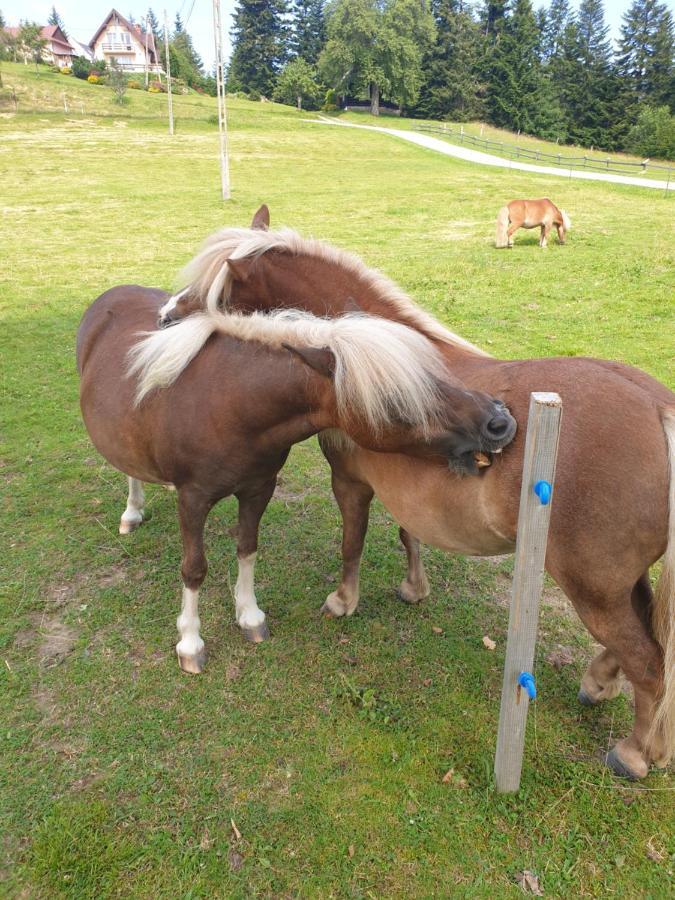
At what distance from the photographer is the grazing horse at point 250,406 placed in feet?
7.55

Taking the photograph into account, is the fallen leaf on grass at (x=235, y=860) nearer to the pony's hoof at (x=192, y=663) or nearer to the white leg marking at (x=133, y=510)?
the pony's hoof at (x=192, y=663)

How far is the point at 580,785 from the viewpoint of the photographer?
269 centimetres

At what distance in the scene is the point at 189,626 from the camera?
11.0 feet

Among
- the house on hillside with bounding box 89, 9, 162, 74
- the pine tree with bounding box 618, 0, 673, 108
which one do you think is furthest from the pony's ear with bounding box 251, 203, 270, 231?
the house on hillside with bounding box 89, 9, 162, 74

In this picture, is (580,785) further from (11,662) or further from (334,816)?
(11,662)

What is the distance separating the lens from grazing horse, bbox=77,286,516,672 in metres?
2.30

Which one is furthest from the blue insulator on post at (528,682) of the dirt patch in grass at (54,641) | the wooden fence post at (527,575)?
the dirt patch in grass at (54,641)

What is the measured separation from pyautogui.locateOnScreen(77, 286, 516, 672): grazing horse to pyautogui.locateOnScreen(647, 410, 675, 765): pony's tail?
1.93 feet

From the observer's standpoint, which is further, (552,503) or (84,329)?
(84,329)

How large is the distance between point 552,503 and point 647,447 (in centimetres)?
40

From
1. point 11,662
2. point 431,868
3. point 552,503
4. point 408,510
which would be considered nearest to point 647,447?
point 552,503

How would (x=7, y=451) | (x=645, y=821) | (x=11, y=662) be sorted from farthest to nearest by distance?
(x=7, y=451), (x=11, y=662), (x=645, y=821)

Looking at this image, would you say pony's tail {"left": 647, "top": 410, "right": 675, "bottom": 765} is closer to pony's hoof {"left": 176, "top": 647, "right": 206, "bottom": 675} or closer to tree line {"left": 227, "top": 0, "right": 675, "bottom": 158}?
pony's hoof {"left": 176, "top": 647, "right": 206, "bottom": 675}

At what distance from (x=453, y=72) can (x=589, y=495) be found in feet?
Result: 224
